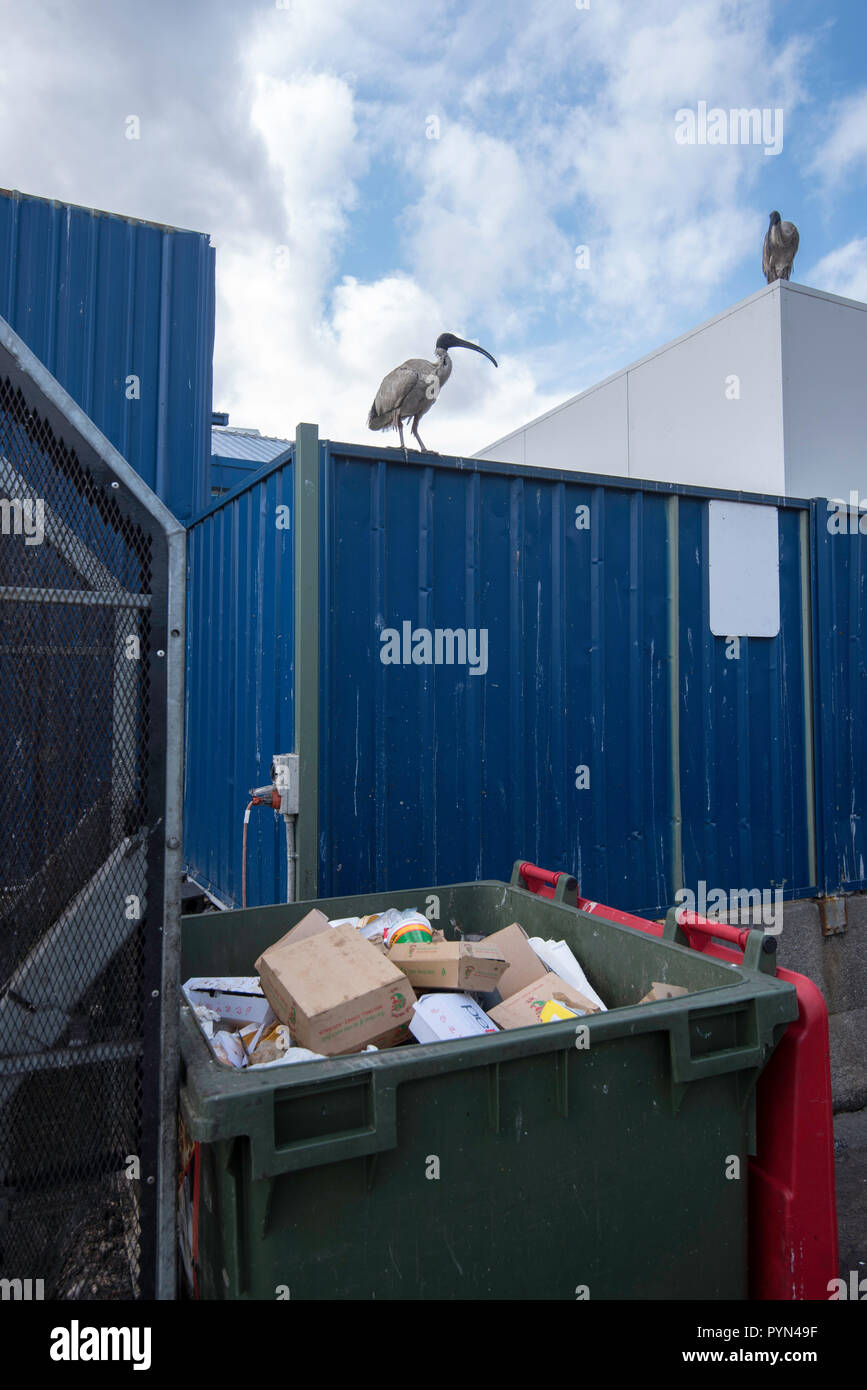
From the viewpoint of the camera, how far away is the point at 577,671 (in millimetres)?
4453

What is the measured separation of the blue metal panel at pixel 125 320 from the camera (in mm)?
5070

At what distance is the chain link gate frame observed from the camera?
5.61 feet

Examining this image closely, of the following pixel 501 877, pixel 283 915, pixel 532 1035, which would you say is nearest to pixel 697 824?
pixel 501 877

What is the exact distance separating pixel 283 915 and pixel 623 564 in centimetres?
269

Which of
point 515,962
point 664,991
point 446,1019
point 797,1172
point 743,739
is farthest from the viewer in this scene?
point 743,739

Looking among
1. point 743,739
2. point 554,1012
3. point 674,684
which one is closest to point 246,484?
point 674,684

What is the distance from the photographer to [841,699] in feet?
17.6

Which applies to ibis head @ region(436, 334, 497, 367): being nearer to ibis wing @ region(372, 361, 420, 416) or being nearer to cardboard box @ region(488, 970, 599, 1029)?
ibis wing @ region(372, 361, 420, 416)

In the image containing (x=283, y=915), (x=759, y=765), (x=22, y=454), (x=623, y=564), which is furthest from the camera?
(x=759, y=765)

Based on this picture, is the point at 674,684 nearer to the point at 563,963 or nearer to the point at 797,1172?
the point at 563,963

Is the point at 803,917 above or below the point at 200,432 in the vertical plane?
below

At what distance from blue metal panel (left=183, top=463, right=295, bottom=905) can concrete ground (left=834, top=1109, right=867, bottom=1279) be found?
2.70m

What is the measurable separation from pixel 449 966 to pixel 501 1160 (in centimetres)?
63
